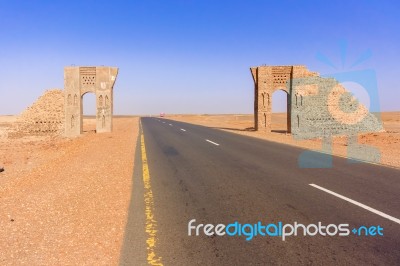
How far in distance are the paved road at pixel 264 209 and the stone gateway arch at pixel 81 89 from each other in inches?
823

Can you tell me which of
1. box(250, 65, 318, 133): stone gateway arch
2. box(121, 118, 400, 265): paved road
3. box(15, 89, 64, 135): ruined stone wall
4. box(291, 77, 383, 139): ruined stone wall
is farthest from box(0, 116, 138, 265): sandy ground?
box(15, 89, 64, 135): ruined stone wall

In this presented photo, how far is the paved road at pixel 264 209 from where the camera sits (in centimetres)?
415

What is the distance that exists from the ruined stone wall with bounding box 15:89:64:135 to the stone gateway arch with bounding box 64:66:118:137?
3.37 m

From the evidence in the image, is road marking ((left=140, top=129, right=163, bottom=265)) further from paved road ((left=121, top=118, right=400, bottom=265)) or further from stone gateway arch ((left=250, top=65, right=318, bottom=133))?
stone gateway arch ((left=250, top=65, right=318, bottom=133))

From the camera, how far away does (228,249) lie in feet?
14.3

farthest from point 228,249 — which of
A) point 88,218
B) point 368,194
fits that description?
point 368,194

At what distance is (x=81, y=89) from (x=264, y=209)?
89.2 ft

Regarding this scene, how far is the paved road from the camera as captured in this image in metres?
Result: 4.15

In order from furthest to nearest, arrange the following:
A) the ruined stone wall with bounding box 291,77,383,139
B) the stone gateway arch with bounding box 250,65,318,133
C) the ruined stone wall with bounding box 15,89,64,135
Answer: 1. the ruined stone wall with bounding box 15,89,64,135
2. the stone gateway arch with bounding box 250,65,318,133
3. the ruined stone wall with bounding box 291,77,383,139

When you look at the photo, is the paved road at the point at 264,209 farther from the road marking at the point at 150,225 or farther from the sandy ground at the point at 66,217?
the sandy ground at the point at 66,217

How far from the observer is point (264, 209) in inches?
236

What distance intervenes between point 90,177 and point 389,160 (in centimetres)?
1085

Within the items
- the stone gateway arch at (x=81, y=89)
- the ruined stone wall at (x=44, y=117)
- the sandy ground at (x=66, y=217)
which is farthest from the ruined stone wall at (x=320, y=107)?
the ruined stone wall at (x=44, y=117)

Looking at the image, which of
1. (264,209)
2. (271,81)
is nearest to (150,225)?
(264,209)
